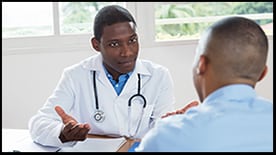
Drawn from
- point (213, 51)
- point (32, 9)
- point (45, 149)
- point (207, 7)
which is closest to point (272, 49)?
point (207, 7)

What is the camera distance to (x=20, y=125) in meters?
3.38

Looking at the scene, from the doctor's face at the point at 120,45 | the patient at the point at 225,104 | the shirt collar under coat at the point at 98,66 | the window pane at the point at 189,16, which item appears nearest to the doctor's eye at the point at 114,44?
the doctor's face at the point at 120,45

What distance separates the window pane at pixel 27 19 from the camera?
10.9ft

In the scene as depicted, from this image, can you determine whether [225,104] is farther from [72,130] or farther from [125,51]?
[125,51]

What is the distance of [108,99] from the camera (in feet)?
6.11

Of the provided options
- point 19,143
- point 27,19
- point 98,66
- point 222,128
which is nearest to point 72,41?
point 27,19

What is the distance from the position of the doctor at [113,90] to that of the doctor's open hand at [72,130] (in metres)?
0.09

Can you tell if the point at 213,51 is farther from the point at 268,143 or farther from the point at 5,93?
the point at 5,93

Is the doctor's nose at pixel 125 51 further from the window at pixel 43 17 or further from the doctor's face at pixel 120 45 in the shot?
the window at pixel 43 17

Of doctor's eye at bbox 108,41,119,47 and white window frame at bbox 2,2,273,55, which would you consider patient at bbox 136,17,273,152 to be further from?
white window frame at bbox 2,2,273,55

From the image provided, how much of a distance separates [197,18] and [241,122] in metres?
2.79

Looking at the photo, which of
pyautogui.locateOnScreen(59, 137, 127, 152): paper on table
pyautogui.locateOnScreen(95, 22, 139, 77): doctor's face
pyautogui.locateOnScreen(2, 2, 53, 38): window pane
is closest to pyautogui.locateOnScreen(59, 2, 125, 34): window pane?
pyautogui.locateOnScreen(2, 2, 53, 38): window pane

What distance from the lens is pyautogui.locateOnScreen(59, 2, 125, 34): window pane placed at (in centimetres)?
340

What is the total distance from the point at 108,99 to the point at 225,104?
3.24 feet
